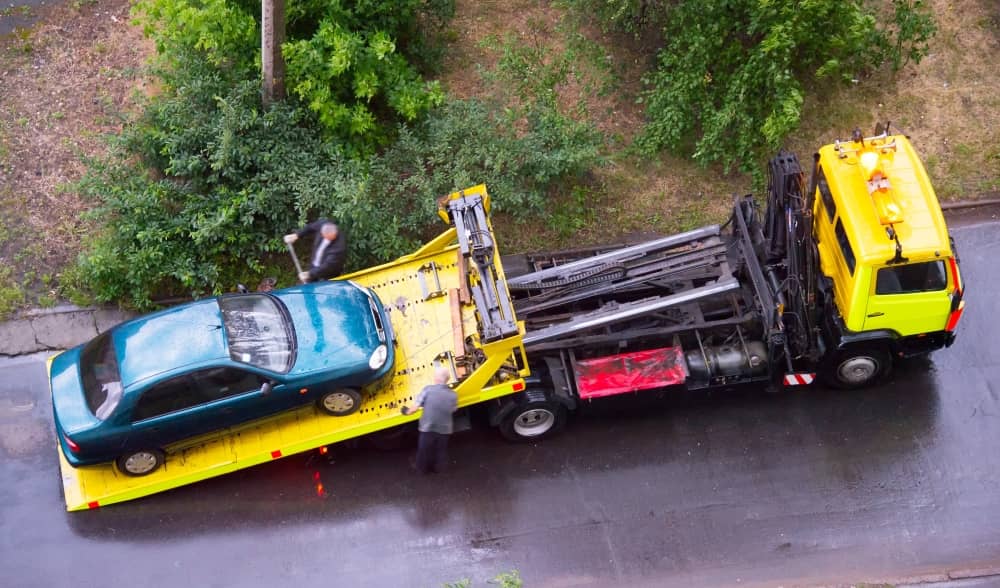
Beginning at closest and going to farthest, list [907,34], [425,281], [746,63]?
[425,281] < [746,63] < [907,34]

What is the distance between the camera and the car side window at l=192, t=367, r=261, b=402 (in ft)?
26.4

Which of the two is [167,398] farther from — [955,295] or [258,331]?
[955,295]

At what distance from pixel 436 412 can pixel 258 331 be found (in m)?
2.01

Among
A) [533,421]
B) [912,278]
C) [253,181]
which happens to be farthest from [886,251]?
[253,181]

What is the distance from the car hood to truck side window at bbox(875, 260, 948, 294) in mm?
5037

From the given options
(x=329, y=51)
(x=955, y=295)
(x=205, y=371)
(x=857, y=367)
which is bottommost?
(x=857, y=367)

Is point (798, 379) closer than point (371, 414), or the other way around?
point (371, 414)

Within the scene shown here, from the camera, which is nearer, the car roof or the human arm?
the car roof

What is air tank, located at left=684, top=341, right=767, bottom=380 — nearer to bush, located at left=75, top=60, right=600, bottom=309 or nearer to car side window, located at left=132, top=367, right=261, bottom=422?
bush, located at left=75, top=60, right=600, bottom=309

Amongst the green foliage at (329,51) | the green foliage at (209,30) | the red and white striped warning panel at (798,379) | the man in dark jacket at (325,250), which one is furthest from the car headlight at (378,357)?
the green foliage at (209,30)

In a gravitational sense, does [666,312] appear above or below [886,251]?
below

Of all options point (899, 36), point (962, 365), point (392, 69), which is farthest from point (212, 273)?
point (899, 36)

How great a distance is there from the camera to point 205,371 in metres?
8.02

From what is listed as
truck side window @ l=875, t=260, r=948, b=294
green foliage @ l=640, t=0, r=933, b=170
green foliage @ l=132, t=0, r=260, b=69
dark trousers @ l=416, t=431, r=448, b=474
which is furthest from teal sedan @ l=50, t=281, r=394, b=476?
green foliage @ l=640, t=0, r=933, b=170
